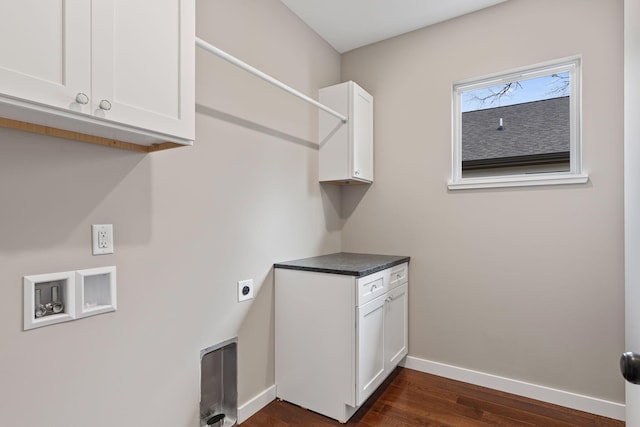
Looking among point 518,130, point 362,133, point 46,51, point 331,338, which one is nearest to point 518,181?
point 518,130

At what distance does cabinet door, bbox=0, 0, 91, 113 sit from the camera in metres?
0.88

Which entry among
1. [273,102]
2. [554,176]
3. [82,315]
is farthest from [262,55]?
[554,176]

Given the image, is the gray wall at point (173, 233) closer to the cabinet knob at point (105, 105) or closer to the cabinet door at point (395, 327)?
the cabinet knob at point (105, 105)

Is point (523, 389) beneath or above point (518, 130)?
→ beneath

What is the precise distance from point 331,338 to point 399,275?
2.70 ft

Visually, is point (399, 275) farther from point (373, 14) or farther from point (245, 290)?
point (373, 14)

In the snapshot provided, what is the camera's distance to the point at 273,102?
7.61 feet

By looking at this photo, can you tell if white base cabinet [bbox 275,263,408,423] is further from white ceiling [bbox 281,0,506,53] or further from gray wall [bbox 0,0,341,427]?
white ceiling [bbox 281,0,506,53]

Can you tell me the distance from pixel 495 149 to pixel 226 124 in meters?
1.98

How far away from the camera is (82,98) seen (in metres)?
1.00

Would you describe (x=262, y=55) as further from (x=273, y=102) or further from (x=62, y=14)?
(x=62, y=14)

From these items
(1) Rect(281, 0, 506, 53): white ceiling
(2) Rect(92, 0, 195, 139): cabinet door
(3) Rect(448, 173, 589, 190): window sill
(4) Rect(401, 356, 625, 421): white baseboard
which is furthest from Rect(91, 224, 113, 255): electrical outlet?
(4) Rect(401, 356, 625, 421): white baseboard

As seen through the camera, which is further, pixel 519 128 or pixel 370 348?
pixel 519 128

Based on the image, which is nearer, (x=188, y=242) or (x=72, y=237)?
(x=72, y=237)
